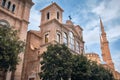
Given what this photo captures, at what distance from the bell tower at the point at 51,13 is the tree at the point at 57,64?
29.4ft

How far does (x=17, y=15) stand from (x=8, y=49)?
1026cm

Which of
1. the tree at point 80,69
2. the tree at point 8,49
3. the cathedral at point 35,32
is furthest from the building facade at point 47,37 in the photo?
the tree at point 8,49

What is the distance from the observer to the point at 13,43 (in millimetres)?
16156

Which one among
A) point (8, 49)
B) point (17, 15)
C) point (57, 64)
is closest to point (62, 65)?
point (57, 64)

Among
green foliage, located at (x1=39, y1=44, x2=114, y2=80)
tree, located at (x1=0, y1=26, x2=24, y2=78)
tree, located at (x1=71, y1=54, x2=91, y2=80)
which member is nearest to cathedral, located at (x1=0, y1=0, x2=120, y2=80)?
green foliage, located at (x1=39, y1=44, x2=114, y2=80)

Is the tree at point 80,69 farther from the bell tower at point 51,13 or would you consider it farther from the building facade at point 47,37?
the bell tower at point 51,13

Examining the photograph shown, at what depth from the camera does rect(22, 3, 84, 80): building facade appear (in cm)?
2432

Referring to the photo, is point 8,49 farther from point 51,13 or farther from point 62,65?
point 51,13

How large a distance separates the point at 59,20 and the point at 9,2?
8962 mm

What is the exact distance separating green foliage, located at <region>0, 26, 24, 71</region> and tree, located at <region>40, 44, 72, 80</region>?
13.1 feet

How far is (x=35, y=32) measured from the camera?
28078 millimetres

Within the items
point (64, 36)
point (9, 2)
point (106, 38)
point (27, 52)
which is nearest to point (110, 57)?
point (106, 38)

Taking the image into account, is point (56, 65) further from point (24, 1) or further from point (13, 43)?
point (24, 1)

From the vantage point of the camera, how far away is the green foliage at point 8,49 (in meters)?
15.0
